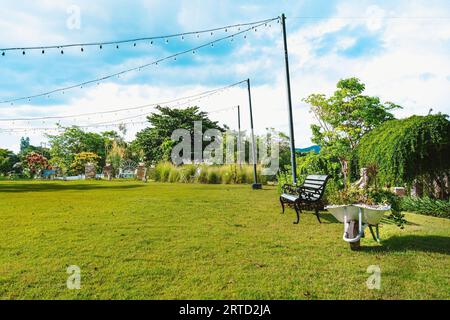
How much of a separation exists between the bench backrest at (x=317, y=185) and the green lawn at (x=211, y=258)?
1.85ft

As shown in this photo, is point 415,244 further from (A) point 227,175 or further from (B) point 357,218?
(A) point 227,175

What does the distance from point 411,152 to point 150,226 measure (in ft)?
21.4

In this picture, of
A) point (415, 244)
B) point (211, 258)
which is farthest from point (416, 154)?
point (211, 258)

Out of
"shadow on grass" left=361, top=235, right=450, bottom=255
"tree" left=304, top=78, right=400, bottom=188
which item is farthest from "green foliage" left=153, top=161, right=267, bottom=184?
"shadow on grass" left=361, top=235, right=450, bottom=255

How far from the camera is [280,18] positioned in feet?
33.2

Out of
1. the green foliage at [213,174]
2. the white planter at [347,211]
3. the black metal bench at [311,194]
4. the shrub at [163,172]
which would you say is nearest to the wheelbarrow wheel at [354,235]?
the white planter at [347,211]

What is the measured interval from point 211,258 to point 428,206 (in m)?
6.15

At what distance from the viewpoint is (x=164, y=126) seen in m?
30.5

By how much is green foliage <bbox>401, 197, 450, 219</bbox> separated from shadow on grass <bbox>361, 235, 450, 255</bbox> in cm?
265

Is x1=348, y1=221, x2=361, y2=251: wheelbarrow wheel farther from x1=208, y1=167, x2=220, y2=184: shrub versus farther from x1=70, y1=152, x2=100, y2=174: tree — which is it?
x1=70, y1=152, x2=100, y2=174: tree

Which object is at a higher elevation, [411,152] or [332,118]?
[332,118]

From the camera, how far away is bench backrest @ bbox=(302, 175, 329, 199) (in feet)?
20.1

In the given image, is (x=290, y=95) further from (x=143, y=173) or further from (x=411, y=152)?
(x=143, y=173)
